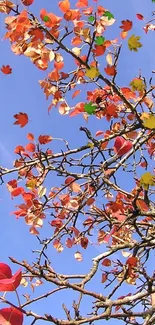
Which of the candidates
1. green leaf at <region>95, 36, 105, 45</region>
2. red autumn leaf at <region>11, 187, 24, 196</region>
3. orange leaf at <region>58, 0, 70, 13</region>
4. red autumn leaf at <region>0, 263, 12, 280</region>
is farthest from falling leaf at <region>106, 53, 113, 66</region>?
red autumn leaf at <region>0, 263, 12, 280</region>

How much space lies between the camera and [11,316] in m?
1.41

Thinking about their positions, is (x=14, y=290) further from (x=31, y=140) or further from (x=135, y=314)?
(x=31, y=140)

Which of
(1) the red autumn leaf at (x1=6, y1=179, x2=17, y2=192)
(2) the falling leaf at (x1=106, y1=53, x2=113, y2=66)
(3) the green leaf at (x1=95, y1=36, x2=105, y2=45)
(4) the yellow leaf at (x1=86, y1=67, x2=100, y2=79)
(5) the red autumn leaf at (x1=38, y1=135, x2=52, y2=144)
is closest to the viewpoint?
(4) the yellow leaf at (x1=86, y1=67, x2=100, y2=79)

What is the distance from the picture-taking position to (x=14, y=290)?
138 cm

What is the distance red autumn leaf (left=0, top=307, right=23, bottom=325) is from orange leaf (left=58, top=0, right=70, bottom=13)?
264 centimetres

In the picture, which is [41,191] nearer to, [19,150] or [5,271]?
[19,150]

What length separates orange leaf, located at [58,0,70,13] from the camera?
3416 millimetres

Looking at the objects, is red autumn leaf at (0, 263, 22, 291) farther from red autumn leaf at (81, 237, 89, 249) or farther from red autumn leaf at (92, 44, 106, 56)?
red autumn leaf at (81, 237, 89, 249)

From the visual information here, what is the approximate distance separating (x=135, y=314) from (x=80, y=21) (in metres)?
2.33

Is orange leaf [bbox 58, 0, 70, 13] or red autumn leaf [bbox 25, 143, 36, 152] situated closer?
orange leaf [bbox 58, 0, 70, 13]

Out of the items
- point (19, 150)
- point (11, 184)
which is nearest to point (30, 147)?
point (19, 150)

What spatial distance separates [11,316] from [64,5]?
2.69 metres

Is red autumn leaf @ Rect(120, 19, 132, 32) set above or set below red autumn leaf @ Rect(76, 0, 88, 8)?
below

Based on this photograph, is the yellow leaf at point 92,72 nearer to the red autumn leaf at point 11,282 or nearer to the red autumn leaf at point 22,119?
the red autumn leaf at point 22,119
